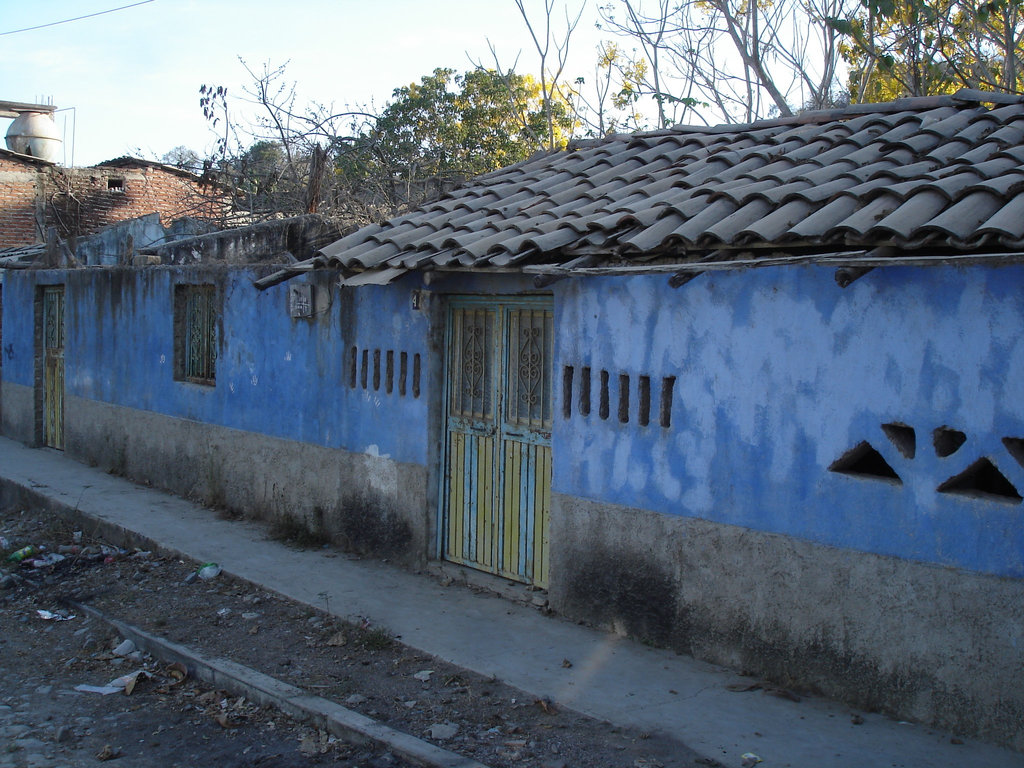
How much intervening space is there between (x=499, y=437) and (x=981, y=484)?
3.52 m

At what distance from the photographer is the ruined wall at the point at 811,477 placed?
4.54 metres

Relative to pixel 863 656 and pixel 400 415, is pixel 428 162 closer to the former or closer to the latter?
pixel 400 415

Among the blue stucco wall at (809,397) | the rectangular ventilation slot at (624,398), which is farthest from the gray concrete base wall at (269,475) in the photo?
the rectangular ventilation slot at (624,398)

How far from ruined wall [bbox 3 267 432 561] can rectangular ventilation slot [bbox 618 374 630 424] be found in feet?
6.58

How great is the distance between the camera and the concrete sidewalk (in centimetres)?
460

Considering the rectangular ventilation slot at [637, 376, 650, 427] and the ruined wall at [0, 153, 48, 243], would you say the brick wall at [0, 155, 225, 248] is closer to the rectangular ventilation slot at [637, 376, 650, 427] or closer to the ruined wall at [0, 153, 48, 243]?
the ruined wall at [0, 153, 48, 243]

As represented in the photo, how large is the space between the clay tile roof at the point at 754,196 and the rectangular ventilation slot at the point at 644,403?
0.79 m

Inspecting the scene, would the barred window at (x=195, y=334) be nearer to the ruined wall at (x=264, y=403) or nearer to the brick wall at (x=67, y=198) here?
the ruined wall at (x=264, y=403)

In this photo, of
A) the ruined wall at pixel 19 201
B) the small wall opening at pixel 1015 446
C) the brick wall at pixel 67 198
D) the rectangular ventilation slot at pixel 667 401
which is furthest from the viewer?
the ruined wall at pixel 19 201

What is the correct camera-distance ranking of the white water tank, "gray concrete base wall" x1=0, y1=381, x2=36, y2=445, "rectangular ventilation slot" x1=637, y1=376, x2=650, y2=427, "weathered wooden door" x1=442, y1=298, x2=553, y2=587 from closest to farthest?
1. "rectangular ventilation slot" x1=637, y1=376, x2=650, y2=427
2. "weathered wooden door" x1=442, y1=298, x2=553, y2=587
3. "gray concrete base wall" x1=0, y1=381, x2=36, y2=445
4. the white water tank

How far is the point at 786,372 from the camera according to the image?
5.31 m

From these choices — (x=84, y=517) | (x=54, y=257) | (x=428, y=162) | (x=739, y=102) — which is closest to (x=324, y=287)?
(x=84, y=517)

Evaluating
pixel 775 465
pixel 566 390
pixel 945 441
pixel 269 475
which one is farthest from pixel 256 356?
pixel 945 441

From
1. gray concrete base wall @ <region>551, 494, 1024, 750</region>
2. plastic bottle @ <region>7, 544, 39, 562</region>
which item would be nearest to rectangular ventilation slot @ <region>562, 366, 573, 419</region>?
gray concrete base wall @ <region>551, 494, 1024, 750</region>
